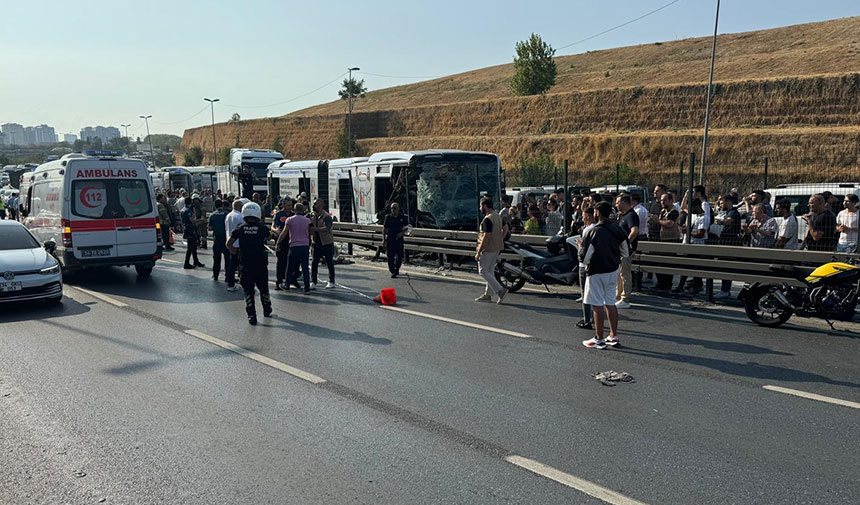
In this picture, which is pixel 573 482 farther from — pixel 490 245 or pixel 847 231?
pixel 847 231

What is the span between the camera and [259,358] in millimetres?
8133

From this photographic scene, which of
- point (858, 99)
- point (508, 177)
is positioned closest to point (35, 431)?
point (508, 177)

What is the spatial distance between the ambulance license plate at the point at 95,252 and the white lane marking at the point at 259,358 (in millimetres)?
5899

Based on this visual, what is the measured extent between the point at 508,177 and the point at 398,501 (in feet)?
160

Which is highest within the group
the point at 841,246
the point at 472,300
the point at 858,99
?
the point at 858,99

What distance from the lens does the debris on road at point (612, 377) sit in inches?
275

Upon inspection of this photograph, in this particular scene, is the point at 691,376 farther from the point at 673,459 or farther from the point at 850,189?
the point at 850,189

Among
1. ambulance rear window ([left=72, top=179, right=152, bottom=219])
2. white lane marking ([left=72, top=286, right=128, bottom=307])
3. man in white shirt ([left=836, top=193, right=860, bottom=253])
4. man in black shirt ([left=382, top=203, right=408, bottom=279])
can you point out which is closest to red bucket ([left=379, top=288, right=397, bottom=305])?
man in black shirt ([left=382, top=203, right=408, bottom=279])

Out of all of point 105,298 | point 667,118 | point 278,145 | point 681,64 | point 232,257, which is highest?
point 681,64

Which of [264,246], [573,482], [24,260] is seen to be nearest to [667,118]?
[264,246]

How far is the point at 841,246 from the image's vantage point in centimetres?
1061

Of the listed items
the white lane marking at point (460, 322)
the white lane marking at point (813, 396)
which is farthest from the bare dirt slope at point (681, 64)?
the white lane marking at point (813, 396)

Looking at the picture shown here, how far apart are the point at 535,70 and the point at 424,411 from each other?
75.6 meters

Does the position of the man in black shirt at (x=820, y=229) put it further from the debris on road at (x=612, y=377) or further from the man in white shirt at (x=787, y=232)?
the debris on road at (x=612, y=377)
